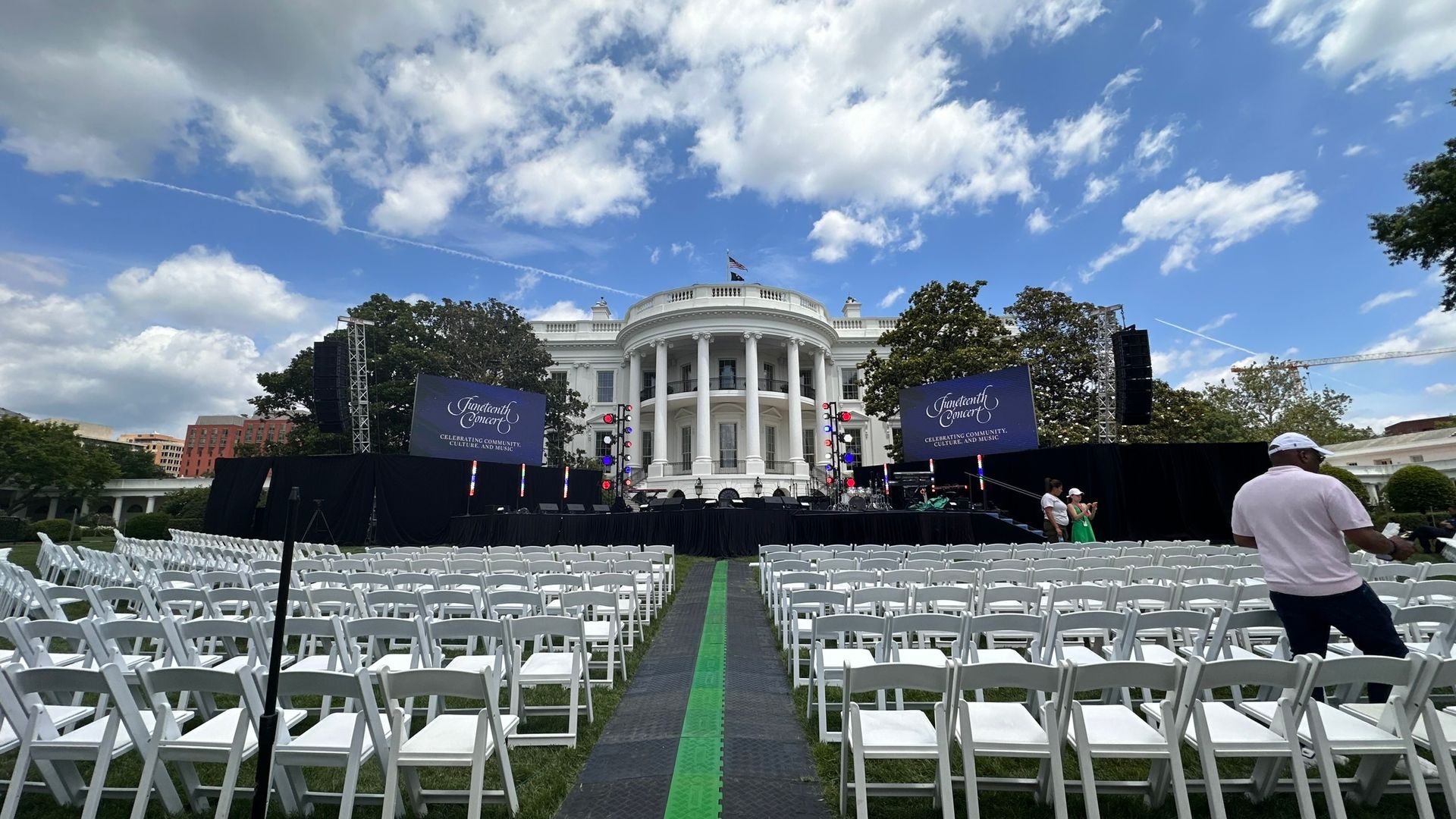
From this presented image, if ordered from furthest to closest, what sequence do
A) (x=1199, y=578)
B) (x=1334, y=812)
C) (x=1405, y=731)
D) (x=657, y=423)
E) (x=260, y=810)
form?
(x=657, y=423) → (x=1199, y=578) → (x=1405, y=731) → (x=1334, y=812) → (x=260, y=810)

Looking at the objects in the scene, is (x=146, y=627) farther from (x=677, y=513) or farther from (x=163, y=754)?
(x=677, y=513)

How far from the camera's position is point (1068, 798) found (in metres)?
2.86

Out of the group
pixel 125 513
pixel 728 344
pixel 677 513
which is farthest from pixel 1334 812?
pixel 125 513

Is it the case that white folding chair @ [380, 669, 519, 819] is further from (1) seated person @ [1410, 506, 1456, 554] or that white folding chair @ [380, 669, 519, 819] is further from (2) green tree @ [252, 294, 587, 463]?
(2) green tree @ [252, 294, 587, 463]

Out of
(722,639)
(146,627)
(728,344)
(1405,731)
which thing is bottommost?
(722,639)

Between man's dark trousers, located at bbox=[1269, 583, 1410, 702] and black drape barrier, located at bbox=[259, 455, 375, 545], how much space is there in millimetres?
19553

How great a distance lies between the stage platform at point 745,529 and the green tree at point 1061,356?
12.0 metres

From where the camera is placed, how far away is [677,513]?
14328 millimetres

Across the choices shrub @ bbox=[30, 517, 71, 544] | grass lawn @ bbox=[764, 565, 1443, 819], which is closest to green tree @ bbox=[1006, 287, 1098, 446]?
grass lawn @ bbox=[764, 565, 1443, 819]

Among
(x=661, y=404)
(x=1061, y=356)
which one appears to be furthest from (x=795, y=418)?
(x=1061, y=356)

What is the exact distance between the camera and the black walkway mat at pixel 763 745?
2.85 metres

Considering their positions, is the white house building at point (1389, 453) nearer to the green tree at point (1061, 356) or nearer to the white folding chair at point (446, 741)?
the green tree at point (1061, 356)

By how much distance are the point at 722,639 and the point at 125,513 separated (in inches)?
2878

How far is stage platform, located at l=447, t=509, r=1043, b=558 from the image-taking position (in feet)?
44.2
